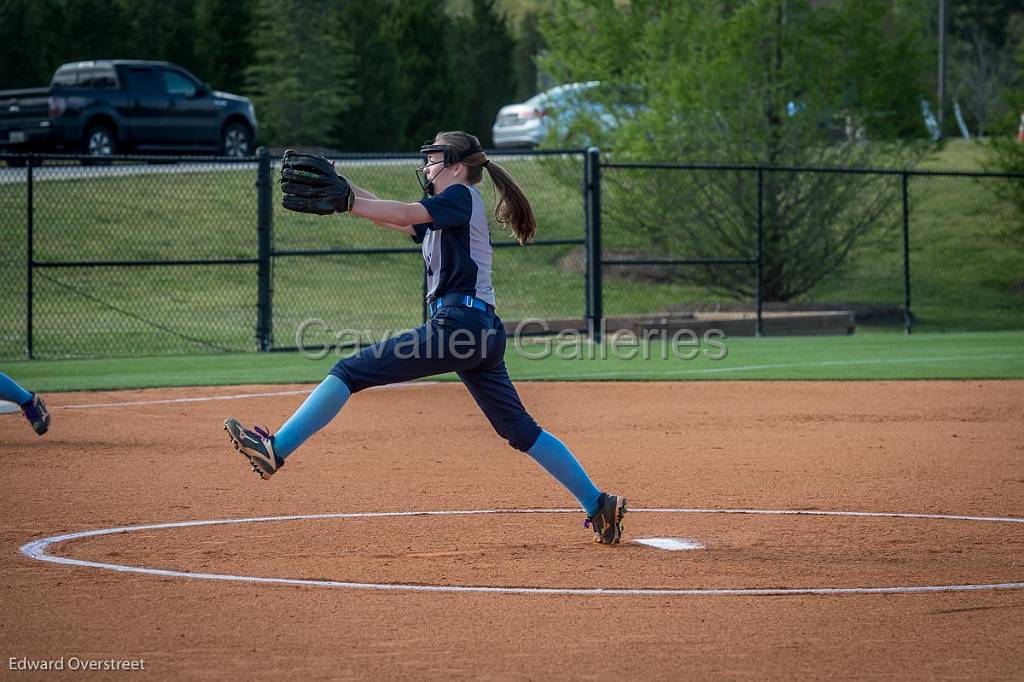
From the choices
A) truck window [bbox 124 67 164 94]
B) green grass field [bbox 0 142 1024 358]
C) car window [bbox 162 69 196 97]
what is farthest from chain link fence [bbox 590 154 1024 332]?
truck window [bbox 124 67 164 94]

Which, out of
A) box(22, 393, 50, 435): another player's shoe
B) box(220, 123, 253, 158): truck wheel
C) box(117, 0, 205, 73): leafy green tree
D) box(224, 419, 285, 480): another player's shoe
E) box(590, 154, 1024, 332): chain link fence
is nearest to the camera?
box(224, 419, 285, 480): another player's shoe

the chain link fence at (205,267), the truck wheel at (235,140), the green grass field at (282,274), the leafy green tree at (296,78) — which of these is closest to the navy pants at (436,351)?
the chain link fence at (205,267)

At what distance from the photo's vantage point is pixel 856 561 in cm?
661

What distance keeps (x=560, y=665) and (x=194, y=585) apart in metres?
1.94

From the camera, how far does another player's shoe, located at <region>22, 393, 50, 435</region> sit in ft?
32.5

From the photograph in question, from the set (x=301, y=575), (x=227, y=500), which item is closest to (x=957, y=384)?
(x=227, y=500)

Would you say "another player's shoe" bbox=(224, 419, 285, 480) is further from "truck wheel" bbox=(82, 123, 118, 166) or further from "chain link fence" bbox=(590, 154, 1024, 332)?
"truck wheel" bbox=(82, 123, 118, 166)

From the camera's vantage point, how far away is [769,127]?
24.5m

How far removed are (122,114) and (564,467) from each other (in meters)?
23.3

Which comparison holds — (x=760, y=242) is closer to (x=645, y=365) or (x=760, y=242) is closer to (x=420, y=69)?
(x=645, y=365)

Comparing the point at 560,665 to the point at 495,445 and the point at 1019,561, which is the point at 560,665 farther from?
the point at 495,445

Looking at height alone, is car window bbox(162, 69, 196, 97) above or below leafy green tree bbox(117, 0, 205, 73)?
below
